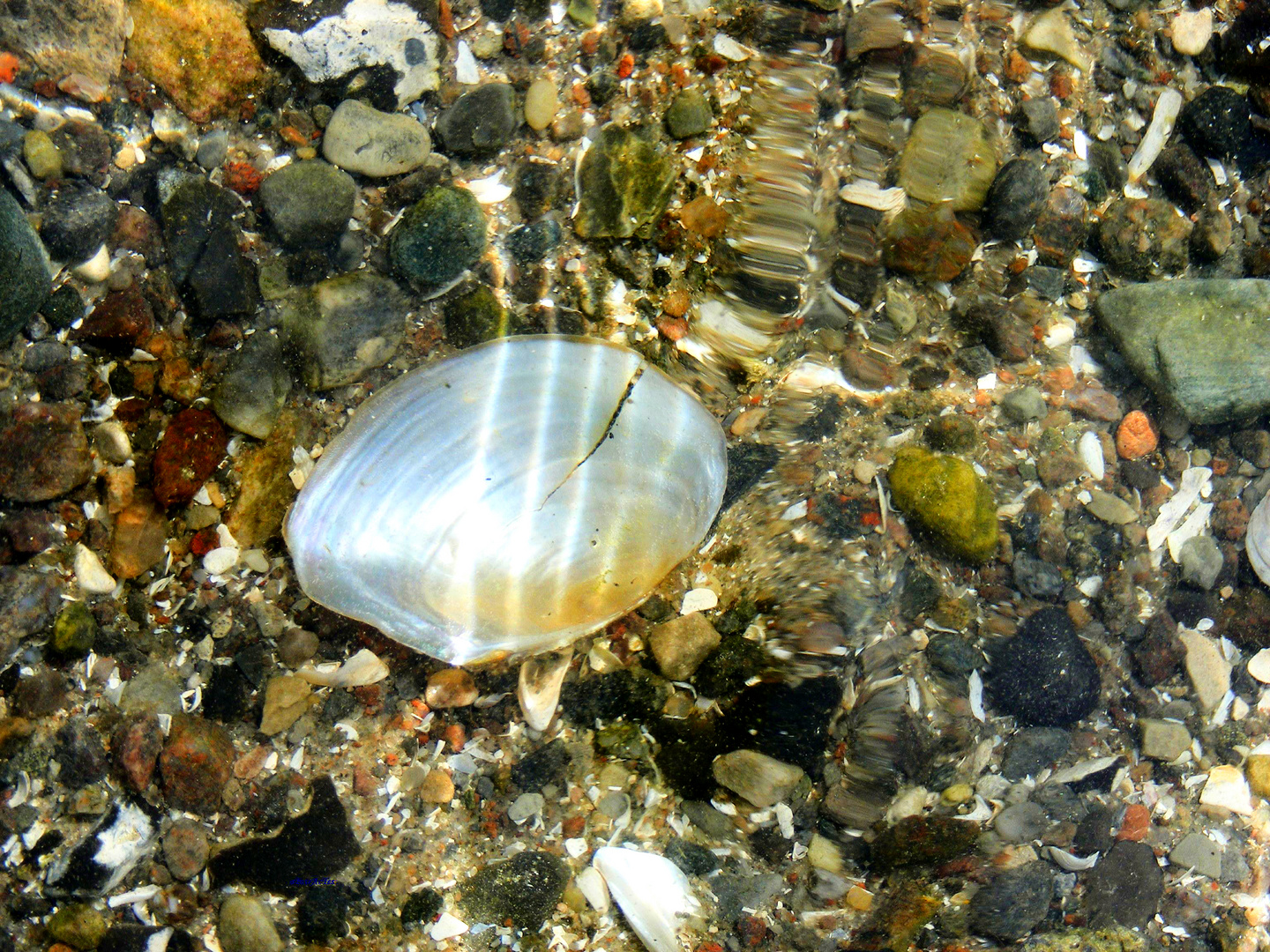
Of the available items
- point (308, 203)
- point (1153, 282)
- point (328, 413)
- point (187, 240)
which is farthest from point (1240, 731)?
point (187, 240)

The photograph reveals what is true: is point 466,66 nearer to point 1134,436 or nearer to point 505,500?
point 505,500

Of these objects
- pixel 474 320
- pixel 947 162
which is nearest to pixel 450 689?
pixel 474 320

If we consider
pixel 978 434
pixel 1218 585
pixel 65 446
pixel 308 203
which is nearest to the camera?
pixel 65 446

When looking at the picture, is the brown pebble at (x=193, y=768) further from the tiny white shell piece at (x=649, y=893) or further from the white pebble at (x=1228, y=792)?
the white pebble at (x=1228, y=792)

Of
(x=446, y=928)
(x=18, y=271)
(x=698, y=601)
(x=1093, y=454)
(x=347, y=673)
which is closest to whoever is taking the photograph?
(x=18, y=271)

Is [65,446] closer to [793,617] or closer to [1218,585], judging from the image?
[793,617]

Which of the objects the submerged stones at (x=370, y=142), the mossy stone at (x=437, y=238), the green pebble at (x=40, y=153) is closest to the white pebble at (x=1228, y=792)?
the mossy stone at (x=437, y=238)

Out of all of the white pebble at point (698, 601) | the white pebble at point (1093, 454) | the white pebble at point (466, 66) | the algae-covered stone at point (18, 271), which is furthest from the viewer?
the white pebble at point (1093, 454)
